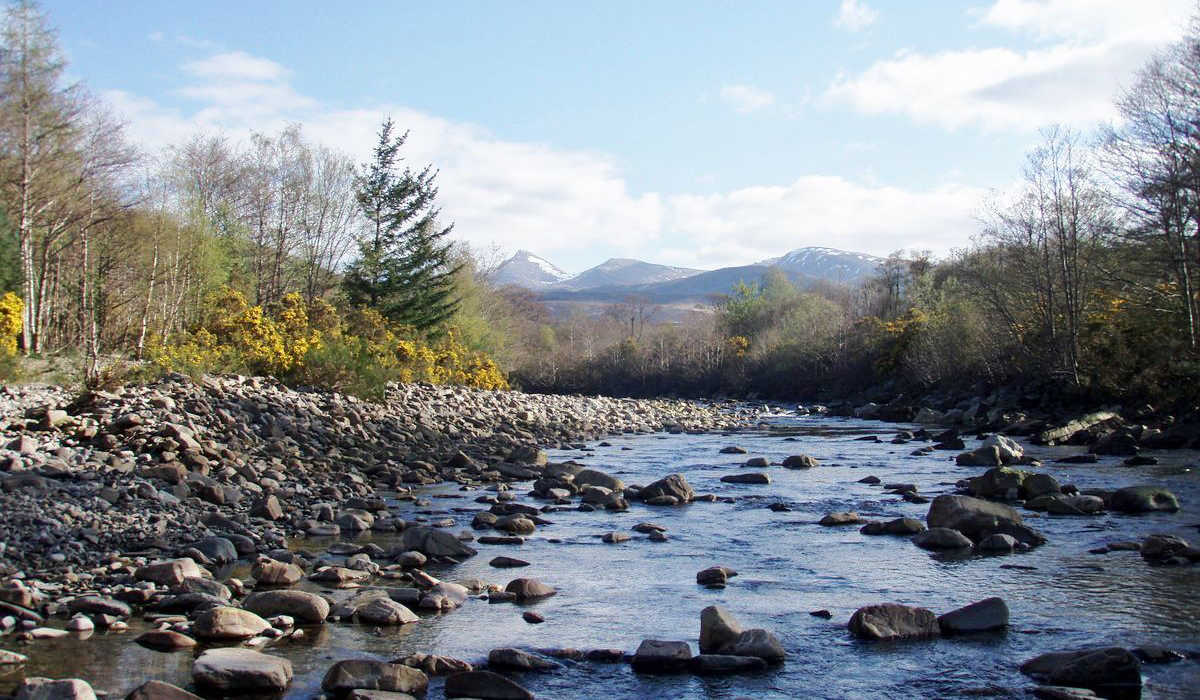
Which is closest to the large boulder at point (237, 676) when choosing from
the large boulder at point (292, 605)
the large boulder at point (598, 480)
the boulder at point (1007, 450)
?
the large boulder at point (292, 605)

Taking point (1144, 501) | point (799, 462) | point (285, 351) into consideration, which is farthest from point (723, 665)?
point (285, 351)

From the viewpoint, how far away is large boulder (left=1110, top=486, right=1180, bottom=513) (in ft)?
41.3

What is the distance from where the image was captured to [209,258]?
1299 inches

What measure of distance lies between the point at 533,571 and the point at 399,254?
29535 millimetres

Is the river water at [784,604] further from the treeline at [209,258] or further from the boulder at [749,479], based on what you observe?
the treeline at [209,258]

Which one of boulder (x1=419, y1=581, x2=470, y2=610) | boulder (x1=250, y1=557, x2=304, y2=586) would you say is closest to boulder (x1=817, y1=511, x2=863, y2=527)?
boulder (x1=419, y1=581, x2=470, y2=610)

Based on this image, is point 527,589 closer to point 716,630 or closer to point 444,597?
point 444,597

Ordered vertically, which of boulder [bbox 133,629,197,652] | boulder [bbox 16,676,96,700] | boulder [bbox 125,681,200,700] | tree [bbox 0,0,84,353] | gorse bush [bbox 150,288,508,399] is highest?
tree [bbox 0,0,84,353]

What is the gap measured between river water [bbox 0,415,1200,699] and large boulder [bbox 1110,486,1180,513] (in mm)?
237

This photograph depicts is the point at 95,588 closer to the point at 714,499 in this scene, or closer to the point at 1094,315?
the point at 714,499

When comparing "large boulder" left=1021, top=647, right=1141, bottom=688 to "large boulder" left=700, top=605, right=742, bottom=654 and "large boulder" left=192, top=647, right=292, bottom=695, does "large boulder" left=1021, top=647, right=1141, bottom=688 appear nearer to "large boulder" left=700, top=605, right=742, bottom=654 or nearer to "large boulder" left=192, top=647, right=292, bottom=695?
"large boulder" left=700, top=605, right=742, bottom=654

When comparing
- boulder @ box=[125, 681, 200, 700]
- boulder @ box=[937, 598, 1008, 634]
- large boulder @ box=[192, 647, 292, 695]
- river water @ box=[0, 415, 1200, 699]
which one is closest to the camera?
boulder @ box=[125, 681, 200, 700]

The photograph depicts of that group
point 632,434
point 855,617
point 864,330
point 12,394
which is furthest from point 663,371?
point 855,617

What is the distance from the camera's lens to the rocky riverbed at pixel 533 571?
20.0ft
